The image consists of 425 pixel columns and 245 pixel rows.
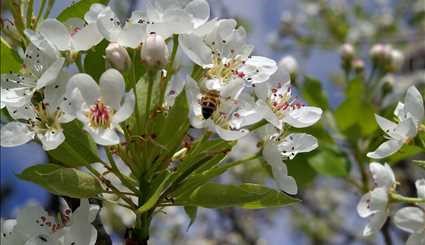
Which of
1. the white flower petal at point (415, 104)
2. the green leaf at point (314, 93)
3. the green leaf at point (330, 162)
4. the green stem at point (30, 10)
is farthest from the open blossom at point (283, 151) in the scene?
the green leaf at point (314, 93)

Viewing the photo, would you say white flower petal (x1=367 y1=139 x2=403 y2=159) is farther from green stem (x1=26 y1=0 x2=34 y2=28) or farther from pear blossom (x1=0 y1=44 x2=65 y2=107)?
green stem (x1=26 y1=0 x2=34 y2=28)

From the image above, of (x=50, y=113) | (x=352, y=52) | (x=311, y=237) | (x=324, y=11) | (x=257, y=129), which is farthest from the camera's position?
(x=311, y=237)

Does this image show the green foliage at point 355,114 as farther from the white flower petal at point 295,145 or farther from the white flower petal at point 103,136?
the white flower petal at point 103,136

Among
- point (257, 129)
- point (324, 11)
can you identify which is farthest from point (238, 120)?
point (324, 11)

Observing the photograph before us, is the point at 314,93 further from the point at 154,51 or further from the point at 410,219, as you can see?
the point at 154,51

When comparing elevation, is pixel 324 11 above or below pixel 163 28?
below

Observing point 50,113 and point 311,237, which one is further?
point 311,237

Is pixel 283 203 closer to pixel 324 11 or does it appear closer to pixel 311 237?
pixel 324 11
